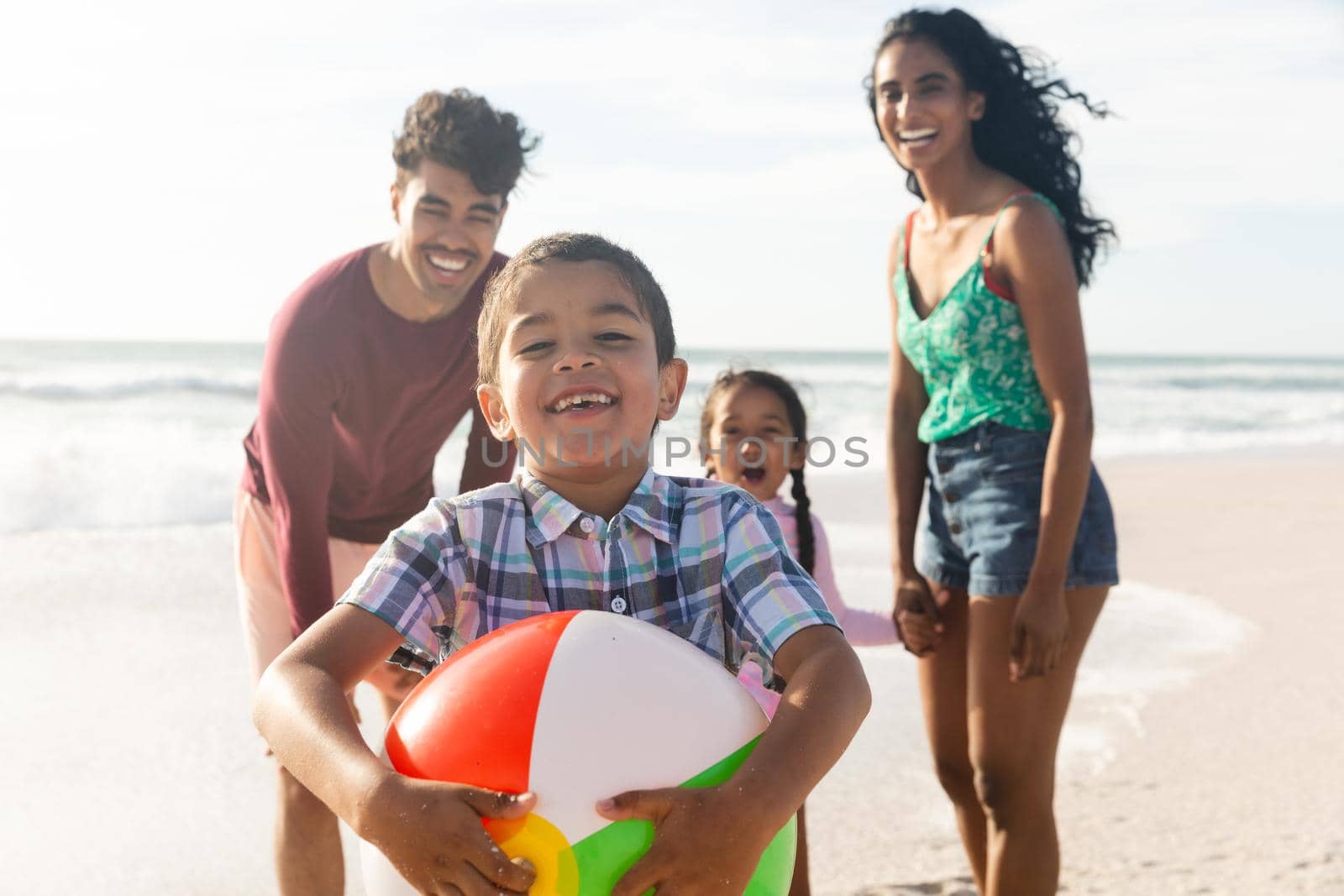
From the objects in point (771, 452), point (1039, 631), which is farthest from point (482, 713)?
point (771, 452)

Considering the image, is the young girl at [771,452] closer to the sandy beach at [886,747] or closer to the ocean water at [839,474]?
the ocean water at [839,474]

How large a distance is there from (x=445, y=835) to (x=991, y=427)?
2.11 metres

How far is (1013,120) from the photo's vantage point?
→ 365cm

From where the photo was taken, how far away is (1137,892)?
416 centimetres

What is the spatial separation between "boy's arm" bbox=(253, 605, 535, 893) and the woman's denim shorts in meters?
1.86

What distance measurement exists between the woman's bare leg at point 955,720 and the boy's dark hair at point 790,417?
17.9 inches

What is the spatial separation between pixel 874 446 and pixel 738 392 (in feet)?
50.2

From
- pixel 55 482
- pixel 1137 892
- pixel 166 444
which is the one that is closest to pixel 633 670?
pixel 1137 892

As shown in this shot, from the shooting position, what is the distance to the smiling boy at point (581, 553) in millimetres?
1982

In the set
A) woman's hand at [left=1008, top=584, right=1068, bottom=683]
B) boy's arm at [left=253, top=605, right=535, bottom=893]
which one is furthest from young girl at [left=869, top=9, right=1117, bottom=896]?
boy's arm at [left=253, top=605, right=535, bottom=893]

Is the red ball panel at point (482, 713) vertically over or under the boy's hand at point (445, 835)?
over

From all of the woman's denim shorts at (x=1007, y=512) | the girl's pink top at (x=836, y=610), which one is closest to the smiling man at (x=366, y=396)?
the girl's pink top at (x=836, y=610)

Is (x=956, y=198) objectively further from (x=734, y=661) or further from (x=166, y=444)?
(x=166, y=444)

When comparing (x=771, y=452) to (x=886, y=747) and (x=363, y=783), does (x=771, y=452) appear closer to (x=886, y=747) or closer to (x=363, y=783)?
(x=886, y=747)
